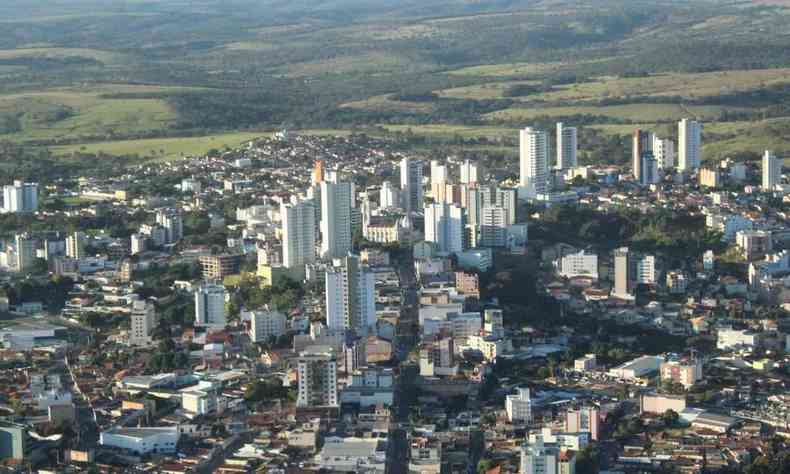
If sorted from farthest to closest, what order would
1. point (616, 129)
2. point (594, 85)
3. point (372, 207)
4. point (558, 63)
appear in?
point (558, 63)
point (594, 85)
point (616, 129)
point (372, 207)

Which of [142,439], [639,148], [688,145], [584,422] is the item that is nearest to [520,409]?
[584,422]

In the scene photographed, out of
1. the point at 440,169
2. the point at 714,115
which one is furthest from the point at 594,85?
the point at 440,169

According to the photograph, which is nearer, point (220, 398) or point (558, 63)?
point (220, 398)

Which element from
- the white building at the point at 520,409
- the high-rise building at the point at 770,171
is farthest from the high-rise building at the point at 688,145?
the white building at the point at 520,409

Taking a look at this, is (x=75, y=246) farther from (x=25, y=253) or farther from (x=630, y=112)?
(x=630, y=112)

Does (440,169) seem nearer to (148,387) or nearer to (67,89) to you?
(148,387)

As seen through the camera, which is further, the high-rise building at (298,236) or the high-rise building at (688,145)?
the high-rise building at (688,145)

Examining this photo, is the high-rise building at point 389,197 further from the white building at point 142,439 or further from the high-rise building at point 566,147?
the white building at point 142,439
